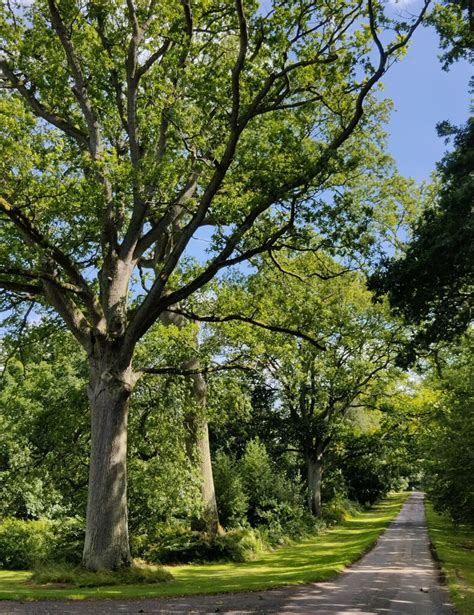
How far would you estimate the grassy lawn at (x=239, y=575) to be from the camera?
11.0 metres

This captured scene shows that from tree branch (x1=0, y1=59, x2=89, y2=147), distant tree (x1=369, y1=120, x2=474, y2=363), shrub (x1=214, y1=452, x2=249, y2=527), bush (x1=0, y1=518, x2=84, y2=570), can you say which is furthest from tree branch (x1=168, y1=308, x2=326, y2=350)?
shrub (x1=214, y1=452, x2=249, y2=527)

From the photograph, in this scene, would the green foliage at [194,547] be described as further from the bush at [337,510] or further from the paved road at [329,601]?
the bush at [337,510]

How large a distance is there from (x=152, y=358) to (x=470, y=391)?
1275cm

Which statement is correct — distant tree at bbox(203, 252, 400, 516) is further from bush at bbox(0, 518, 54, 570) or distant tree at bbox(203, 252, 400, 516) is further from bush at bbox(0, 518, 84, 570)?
bush at bbox(0, 518, 54, 570)

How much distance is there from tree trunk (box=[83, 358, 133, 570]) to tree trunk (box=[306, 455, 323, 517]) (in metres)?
23.4

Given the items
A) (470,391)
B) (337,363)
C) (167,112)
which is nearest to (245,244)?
(167,112)

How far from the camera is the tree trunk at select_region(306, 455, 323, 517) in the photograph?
114 ft

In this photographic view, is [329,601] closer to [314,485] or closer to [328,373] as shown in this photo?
[328,373]

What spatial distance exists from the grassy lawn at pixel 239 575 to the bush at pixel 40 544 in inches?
32.9

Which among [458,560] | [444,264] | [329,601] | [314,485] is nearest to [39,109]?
[444,264]

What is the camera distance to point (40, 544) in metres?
17.7

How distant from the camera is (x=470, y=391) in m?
22.0

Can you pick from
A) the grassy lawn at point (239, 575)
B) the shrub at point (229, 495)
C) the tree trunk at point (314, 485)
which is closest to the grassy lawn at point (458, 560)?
the grassy lawn at point (239, 575)

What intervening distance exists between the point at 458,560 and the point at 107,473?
12.7 metres
